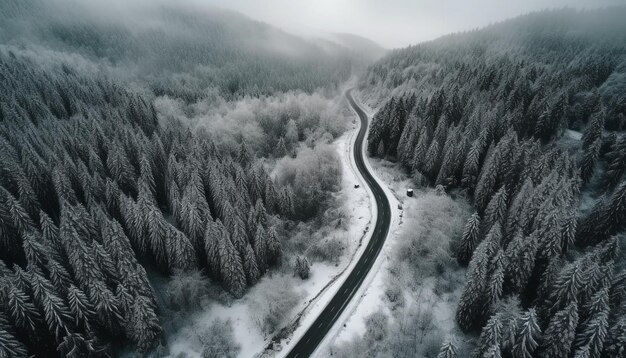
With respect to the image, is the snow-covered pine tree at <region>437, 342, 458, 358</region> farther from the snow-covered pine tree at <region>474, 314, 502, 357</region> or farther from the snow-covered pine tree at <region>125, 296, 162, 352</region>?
the snow-covered pine tree at <region>125, 296, 162, 352</region>

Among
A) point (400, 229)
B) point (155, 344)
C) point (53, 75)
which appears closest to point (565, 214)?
point (400, 229)

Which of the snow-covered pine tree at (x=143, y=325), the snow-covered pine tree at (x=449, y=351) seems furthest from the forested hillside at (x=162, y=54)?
the snow-covered pine tree at (x=449, y=351)

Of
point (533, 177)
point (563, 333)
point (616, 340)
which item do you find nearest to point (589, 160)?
point (533, 177)

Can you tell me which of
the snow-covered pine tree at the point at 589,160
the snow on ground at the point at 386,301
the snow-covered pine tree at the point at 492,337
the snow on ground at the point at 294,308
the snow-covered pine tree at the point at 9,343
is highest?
the snow-covered pine tree at the point at 589,160

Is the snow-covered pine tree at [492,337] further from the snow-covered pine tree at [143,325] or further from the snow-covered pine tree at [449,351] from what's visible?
the snow-covered pine tree at [143,325]

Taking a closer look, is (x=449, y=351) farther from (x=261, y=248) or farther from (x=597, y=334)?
(x=261, y=248)

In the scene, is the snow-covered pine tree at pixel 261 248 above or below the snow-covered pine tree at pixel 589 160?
below

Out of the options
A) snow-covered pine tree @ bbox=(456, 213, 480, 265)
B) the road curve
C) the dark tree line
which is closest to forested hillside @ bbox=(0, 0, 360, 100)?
the dark tree line
